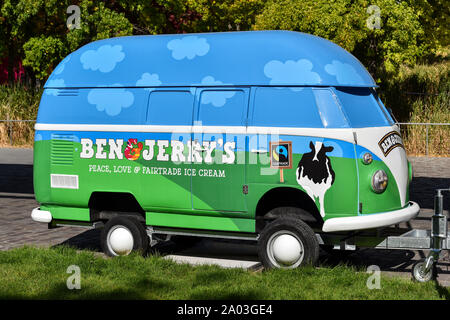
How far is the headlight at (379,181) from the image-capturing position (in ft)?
26.8

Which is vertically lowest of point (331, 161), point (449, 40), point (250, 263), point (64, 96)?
point (250, 263)

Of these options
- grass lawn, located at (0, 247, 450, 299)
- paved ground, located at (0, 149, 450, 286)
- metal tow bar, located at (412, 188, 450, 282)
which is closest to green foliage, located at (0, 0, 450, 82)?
paved ground, located at (0, 149, 450, 286)

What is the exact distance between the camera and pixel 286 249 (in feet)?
27.6

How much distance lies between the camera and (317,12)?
2397 cm

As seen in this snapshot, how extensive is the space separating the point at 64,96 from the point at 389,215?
4122 millimetres

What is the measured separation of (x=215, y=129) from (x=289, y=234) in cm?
141

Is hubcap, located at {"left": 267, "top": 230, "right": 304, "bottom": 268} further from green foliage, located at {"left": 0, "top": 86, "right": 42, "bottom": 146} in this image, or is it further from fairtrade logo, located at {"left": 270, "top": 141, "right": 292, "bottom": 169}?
green foliage, located at {"left": 0, "top": 86, "right": 42, "bottom": 146}

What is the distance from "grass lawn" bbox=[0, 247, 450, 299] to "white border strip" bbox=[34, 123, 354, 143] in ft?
4.65

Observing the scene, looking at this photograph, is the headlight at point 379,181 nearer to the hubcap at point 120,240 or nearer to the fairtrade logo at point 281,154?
the fairtrade logo at point 281,154
